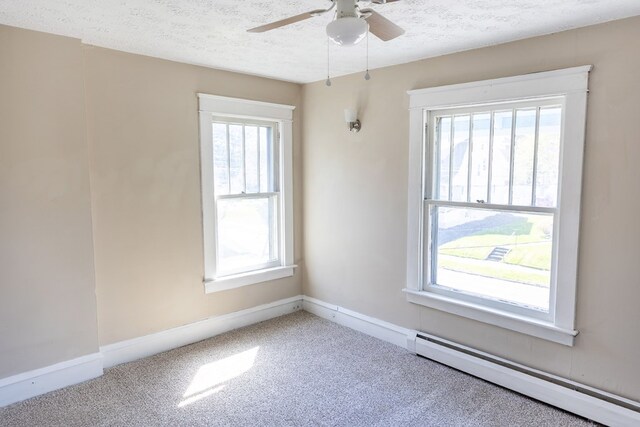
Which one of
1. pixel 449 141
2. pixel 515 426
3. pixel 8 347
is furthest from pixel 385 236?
pixel 8 347

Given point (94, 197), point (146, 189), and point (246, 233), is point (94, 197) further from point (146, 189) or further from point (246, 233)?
point (246, 233)

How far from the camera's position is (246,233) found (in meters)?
4.06

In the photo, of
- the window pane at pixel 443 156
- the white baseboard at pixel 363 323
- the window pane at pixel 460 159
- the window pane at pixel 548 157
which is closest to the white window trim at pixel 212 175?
the white baseboard at pixel 363 323

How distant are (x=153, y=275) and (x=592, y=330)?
10.5 feet

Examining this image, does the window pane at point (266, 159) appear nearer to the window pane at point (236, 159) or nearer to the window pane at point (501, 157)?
the window pane at point (236, 159)

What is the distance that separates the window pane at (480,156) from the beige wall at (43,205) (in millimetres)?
2824

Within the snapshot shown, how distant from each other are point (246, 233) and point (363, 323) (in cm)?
143

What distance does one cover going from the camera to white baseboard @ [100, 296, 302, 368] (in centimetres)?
322

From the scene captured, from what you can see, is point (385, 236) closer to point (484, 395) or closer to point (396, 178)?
point (396, 178)

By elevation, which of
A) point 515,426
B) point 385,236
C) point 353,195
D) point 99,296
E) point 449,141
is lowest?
point 515,426

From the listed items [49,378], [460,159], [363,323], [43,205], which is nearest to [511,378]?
[363,323]

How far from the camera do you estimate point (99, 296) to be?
3102 millimetres

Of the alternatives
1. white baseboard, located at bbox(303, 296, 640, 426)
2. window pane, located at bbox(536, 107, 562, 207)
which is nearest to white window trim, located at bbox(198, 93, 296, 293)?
white baseboard, located at bbox(303, 296, 640, 426)

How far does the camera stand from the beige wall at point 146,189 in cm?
306
